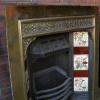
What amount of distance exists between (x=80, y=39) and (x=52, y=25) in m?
0.42

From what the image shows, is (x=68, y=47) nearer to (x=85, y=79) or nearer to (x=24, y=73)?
(x=85, y=79)

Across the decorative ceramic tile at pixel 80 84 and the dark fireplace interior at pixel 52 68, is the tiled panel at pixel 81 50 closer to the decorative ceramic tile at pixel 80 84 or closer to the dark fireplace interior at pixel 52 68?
the dark fireplace interior at pixel 52 68

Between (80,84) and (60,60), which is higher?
(60,60)

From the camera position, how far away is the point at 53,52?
1654 mm

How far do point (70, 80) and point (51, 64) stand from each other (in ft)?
0.84

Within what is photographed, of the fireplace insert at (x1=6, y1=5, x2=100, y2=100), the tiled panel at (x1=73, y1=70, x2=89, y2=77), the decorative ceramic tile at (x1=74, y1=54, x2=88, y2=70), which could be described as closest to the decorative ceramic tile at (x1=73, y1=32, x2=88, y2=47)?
the fireplace insert at (x1=6, y1=5, x2=100, y2=100)

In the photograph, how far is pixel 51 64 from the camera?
178cm

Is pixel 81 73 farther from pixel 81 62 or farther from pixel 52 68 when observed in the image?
pixel 52 68

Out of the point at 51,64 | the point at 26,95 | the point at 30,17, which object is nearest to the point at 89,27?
the point at 51,64

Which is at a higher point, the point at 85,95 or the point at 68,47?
the point at 68,47

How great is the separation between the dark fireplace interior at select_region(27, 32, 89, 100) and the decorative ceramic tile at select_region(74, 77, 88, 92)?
4cm

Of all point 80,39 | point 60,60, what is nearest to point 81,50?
point 80,39

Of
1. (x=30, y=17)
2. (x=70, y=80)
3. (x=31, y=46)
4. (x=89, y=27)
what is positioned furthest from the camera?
(x=70, y=80)

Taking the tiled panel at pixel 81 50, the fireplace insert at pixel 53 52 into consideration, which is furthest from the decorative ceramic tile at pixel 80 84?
the tiled panel at pixel 81 50
